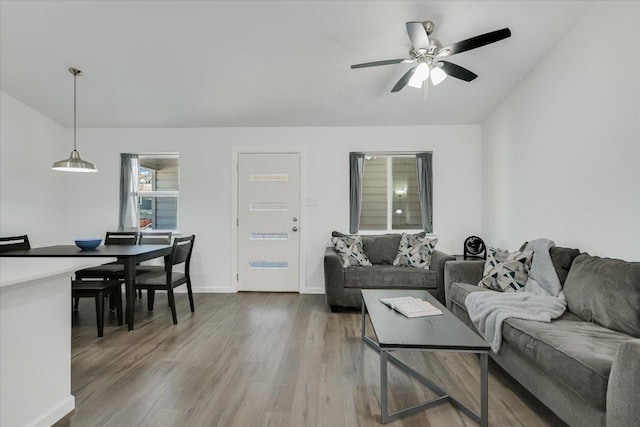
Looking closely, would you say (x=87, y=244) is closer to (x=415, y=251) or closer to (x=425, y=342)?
(x=425, y=342)

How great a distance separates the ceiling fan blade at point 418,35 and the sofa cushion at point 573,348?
200 centimetres

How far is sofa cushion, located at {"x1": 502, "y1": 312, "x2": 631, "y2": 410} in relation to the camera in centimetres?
142

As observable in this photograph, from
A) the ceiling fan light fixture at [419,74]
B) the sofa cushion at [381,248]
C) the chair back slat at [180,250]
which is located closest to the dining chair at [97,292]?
the chair back slat at [180,250]

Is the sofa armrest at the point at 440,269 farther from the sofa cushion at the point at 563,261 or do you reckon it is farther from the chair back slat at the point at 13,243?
the chair back slat at the point at 13,243

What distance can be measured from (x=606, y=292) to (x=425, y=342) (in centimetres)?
130

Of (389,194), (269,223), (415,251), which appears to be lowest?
(415,251)

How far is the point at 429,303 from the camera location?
237 cm

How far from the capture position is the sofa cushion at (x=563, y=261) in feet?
8.27

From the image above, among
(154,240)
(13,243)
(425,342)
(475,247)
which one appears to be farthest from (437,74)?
(13,243)

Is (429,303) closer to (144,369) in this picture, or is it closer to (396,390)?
(396,390)

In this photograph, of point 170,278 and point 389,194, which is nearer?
point 170,278

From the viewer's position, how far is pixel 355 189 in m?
4.51

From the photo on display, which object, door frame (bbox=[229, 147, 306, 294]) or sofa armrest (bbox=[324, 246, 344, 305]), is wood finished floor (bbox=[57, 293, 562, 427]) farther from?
door frame (bbox=[229, 147, 306, 294])

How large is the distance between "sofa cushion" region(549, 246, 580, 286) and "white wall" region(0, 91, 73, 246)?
5831 millimetres
